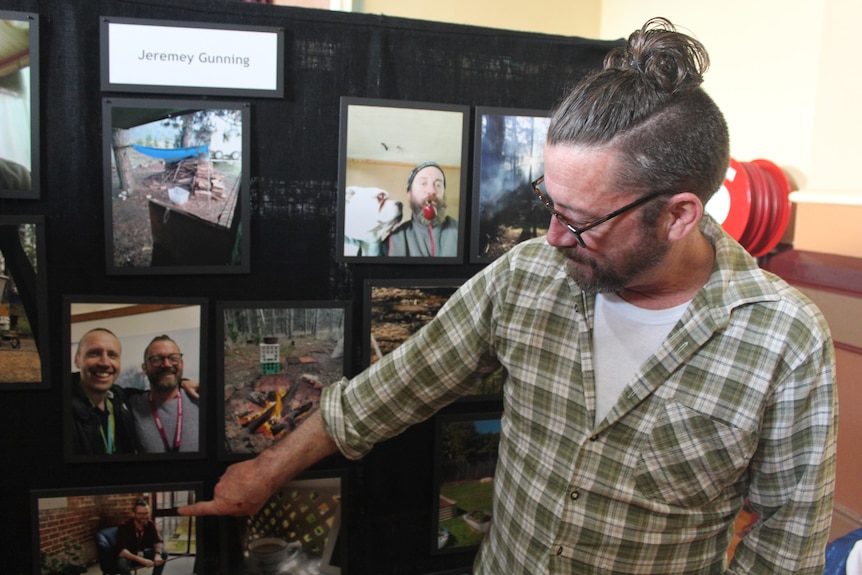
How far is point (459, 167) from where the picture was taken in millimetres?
1420

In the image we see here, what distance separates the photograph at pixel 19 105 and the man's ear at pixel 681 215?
1.08 metres

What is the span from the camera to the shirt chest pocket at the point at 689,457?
102cm

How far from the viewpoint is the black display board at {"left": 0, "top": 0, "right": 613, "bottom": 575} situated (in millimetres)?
1211

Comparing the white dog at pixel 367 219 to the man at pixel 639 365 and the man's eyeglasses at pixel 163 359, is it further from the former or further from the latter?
the man's eyeglasses at pixel 163 359

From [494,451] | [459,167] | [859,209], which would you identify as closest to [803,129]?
[859,209]

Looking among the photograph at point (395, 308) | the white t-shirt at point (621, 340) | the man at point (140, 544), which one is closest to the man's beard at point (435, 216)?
the photograph at point (395, 308)

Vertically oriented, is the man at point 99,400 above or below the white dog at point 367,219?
below

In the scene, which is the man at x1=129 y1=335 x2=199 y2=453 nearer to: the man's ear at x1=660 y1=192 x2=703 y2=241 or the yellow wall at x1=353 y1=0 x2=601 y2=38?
the man's ear at x1=660 y1=192 x2=703 y2=241

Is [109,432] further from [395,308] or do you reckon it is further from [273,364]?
[395,308]

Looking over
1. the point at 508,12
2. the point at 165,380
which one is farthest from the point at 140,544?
the point at 508,12

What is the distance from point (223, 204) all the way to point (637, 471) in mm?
884

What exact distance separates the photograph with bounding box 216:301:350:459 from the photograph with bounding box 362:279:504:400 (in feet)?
0.17

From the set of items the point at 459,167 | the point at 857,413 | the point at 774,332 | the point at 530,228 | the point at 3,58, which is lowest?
the point at 857,413

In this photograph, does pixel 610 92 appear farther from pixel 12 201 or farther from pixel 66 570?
pixel 66 570
